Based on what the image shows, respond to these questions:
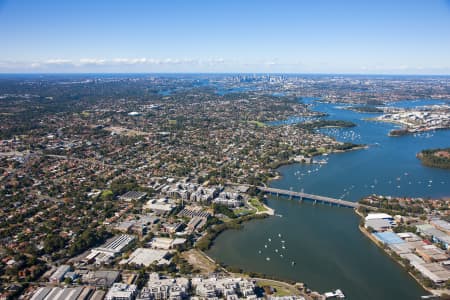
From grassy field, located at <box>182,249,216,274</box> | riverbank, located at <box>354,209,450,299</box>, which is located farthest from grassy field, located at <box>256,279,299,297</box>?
riverbank, located at <box>354,209,450,299</box>

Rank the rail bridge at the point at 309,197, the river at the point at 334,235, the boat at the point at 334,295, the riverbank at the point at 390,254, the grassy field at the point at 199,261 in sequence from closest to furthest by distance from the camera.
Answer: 1. the boat at the point at 334,295
2. the riverbank at the point at 390,254
3. the river at the point at 334,235
4. the grassy field at the point at 199,261
5. the rail bridge at the point at 309,197

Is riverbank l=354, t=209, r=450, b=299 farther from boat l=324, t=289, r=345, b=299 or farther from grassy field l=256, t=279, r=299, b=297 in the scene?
grassy field l=256, t=279, r=299, b=297

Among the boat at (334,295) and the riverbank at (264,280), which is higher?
the riverbank at (264,280)

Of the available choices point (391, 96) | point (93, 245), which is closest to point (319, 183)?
point (93, 245)

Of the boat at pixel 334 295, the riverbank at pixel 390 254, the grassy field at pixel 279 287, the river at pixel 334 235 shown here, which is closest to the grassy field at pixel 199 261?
the river at pixel 334 235

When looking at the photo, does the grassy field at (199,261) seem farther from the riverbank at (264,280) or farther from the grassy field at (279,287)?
the grassy field at (279,287)

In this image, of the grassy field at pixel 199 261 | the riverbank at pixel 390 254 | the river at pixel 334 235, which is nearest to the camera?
the riverbank at pixel 390 254

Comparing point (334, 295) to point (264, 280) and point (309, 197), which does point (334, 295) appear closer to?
point (264, 280)

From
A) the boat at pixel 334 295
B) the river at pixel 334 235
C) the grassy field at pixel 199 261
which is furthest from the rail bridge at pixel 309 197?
the boat at pixel 334 295

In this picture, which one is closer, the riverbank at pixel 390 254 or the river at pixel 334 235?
the riverbank at pixel 390 254

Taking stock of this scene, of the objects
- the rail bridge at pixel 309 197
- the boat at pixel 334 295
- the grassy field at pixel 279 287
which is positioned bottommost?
the boat at pixel 334 295
